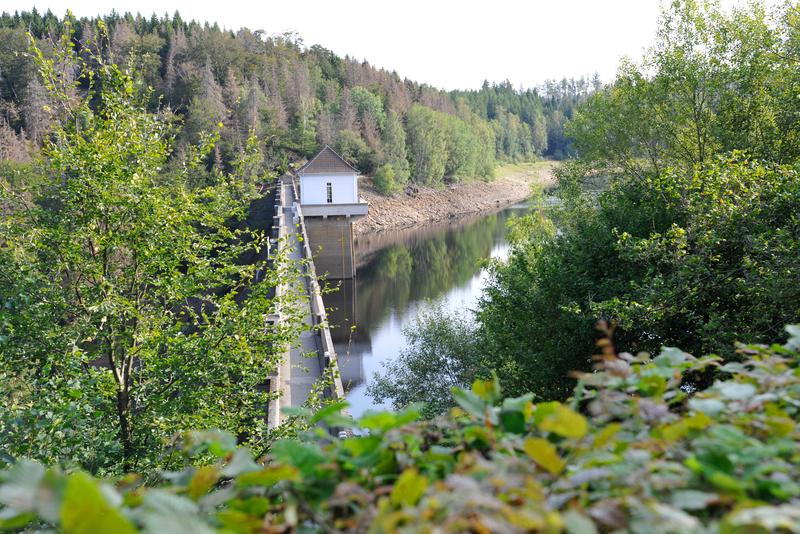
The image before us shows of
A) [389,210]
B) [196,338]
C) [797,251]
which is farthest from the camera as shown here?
[389,210]

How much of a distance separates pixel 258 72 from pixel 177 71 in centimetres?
1314

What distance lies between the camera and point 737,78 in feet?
48.7

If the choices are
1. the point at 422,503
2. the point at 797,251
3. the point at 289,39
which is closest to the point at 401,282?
the point at 797,251

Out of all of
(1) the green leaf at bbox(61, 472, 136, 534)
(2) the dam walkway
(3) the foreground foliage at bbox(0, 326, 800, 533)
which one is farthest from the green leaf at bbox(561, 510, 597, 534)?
(2) the dam walkway

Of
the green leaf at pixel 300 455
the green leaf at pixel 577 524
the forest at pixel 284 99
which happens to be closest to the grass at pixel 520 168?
the forest at pixel 284 99

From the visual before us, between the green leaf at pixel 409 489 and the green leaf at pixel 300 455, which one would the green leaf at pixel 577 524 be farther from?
the green leaf at pixel 300 455

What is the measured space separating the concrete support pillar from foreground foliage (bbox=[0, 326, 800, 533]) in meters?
35.3

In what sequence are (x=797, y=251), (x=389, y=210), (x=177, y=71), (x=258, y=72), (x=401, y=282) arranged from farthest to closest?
1. (x=258, y=72)
2. (x=177, y=71)
3. (x=389, y=210)
4. (x=401, y=282)
5. (x=797, y=251)

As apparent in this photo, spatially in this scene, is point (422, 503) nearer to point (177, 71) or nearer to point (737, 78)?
point (737, 78)

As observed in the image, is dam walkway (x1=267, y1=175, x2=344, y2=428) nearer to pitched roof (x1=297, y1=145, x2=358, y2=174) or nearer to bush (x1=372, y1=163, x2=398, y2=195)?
pitched roof (x1=297, y1=145, x2=358, y2=174)

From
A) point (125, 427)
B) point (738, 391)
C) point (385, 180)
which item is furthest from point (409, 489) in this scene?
point (385, 180)

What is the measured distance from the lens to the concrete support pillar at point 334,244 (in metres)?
37.1

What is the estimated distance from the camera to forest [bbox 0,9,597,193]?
52375 millimetres

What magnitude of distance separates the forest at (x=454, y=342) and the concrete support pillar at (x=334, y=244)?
18.9 m
